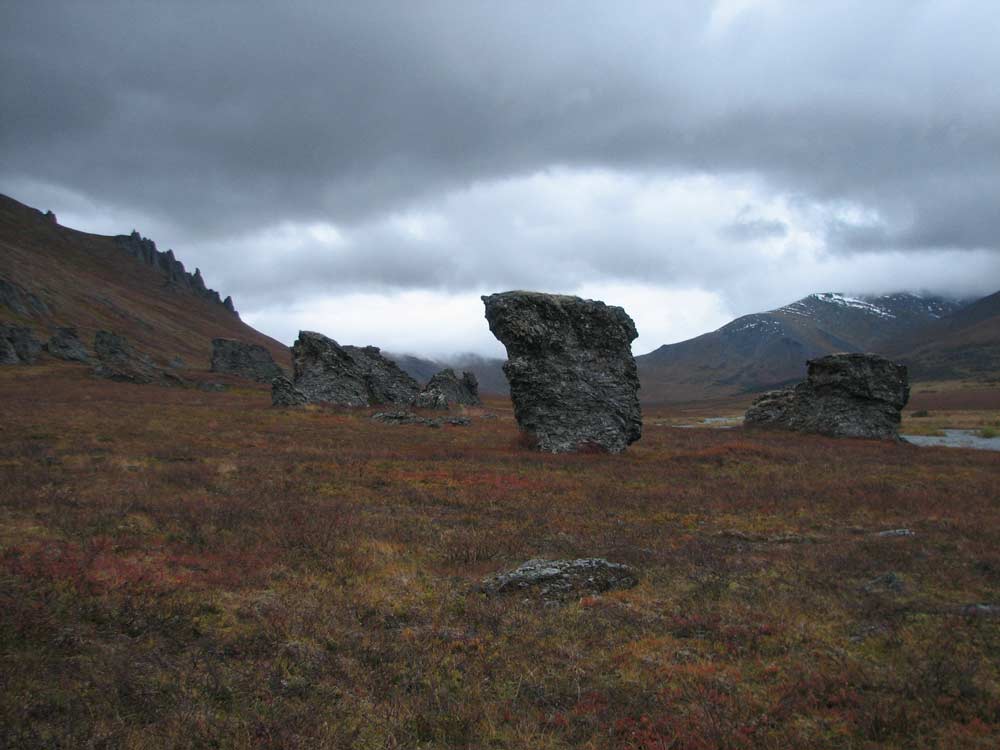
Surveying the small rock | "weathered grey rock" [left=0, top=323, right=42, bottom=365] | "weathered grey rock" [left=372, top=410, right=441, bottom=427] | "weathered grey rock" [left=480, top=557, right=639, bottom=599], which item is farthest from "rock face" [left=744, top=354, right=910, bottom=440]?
"weathered grey rock" [left=0, top=323, right=42, bottom=365]

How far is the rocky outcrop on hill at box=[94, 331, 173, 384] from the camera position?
65.4 metres

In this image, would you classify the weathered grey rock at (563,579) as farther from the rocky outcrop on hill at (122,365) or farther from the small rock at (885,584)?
the rocky outcrop on hill at (122,365)

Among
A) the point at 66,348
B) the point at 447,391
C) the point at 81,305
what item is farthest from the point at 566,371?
the point at 81,305

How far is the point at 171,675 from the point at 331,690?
193 centimetres

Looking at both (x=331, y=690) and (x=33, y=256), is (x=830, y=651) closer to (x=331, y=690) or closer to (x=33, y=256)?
(x=331, y=690)

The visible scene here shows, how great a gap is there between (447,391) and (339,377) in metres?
16.7

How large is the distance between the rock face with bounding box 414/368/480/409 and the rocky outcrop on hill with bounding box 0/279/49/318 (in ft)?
277

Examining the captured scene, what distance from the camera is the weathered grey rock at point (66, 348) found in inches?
3216

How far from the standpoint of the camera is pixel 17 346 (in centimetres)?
7338

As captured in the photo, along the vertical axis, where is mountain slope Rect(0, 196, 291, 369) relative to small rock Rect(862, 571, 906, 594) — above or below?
above

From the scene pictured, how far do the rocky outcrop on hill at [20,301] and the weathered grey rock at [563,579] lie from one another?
128 m

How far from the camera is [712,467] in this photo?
2684 cm

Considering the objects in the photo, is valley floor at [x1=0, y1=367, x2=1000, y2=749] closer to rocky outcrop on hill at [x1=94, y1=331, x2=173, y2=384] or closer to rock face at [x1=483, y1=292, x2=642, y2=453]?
rock face at [x1=483, y1=292, x2=642, y2=453]

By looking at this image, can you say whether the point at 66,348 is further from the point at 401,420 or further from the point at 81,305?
the point at 401,420
